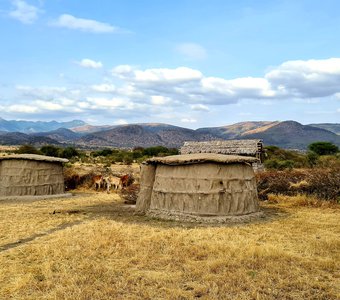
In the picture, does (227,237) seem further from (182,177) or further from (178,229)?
(182,177)

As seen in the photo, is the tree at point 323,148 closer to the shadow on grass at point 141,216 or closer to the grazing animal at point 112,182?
the grazing animal at point 112,182

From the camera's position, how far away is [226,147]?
34.8 meters

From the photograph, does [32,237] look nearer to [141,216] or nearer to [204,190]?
[141,216]

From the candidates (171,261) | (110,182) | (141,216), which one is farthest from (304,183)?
(171,261)

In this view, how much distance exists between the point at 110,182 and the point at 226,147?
13.2m

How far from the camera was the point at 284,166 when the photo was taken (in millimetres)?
37750

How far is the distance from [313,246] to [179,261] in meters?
3.55

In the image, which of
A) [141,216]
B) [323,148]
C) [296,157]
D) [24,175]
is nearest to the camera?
[141,216]

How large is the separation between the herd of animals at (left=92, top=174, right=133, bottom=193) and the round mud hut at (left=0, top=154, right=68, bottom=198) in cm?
377

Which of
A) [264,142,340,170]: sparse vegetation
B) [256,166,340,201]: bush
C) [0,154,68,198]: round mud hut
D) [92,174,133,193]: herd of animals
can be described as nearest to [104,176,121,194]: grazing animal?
[92,174,133,193]: herd of animals

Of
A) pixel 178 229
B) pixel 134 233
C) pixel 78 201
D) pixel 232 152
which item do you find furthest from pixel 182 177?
pixel 232 152

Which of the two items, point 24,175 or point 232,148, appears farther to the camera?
point 232,148

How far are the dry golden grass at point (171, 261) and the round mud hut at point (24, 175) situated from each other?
733 centimetres

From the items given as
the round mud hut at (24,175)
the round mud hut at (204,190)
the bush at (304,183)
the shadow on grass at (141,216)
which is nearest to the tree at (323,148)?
the bush at (304,183)
